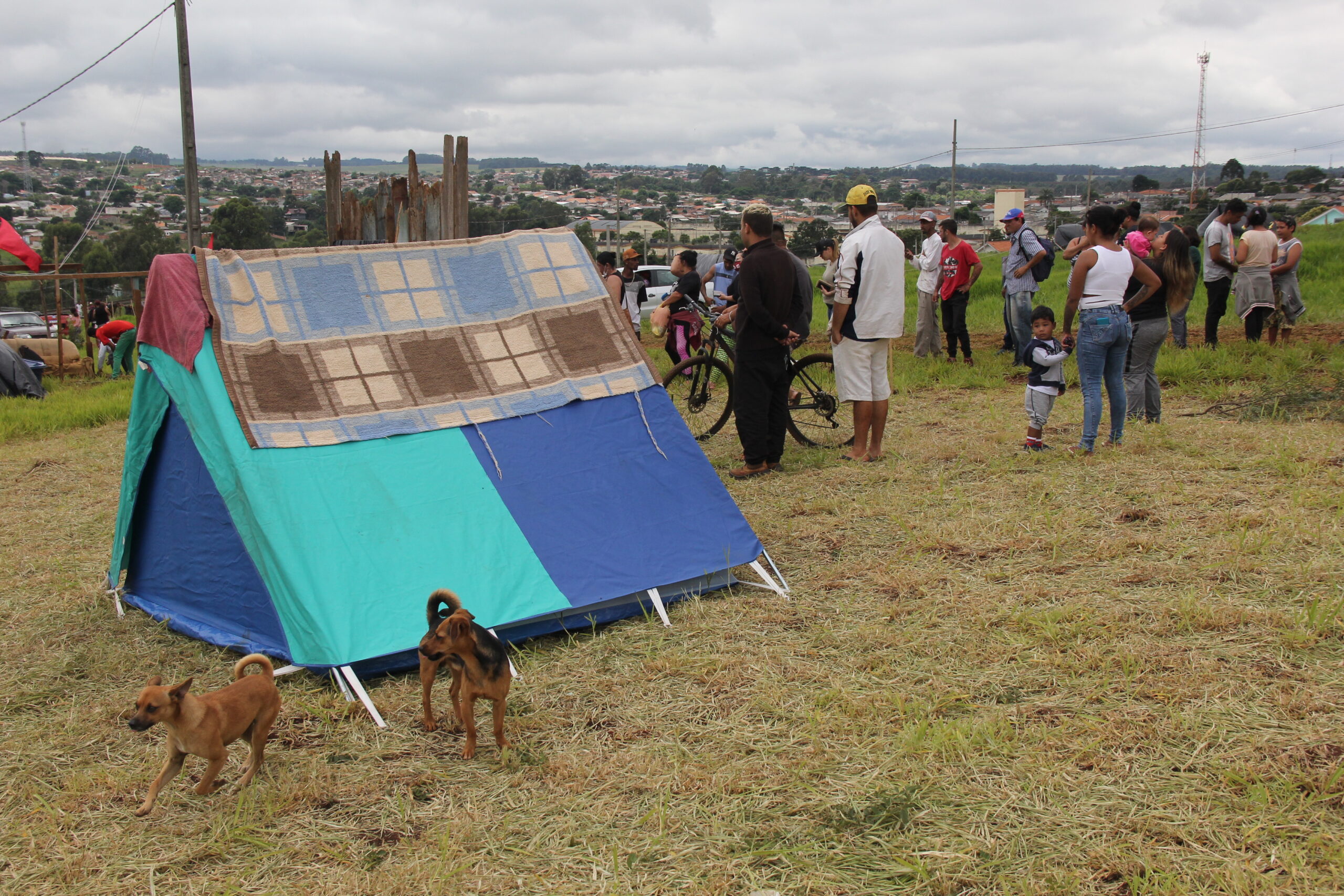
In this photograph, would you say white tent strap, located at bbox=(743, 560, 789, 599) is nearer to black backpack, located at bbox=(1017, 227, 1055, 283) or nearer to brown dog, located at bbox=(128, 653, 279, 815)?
brown dog, located at bbox=(128, 653, 279, 815)

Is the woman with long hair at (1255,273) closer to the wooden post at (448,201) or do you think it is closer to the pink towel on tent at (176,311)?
the wooden post at (448,201)

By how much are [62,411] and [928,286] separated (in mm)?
9386

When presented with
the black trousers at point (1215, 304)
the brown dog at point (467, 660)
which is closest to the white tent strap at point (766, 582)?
the brown dog at point (467, 660)

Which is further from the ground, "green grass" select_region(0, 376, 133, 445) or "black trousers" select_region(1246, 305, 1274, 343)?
"black trousers" select_region(1246, 305, 1274, 343)

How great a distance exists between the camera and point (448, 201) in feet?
17.8

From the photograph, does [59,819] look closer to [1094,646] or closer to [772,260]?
[1094,646]

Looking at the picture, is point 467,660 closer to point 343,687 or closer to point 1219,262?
point 343,687

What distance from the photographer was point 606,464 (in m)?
4.56

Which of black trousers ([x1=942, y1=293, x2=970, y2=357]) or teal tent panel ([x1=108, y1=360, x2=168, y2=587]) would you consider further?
black trousers ([x1=942, y1=293, x2=970, y2=357])

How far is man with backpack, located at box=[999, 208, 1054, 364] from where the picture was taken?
30.4ft

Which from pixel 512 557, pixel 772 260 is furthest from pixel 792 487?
pixel 512 557

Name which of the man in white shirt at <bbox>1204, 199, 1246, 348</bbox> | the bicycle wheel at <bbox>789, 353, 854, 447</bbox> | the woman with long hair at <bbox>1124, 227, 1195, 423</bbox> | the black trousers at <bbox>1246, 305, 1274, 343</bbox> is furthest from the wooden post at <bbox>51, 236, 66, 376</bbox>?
the black trousers at <bbox>1246, 305, 1274, 343</bbox>

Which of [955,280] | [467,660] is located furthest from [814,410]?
[467,660]

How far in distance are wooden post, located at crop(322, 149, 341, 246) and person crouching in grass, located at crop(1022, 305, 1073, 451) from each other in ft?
14.4
